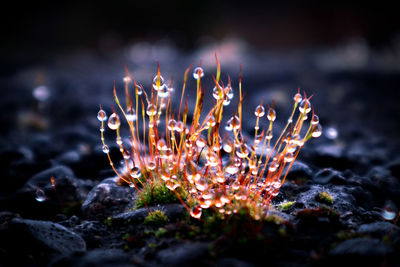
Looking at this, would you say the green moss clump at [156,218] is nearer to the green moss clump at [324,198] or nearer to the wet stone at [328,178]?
the green moss clump at [324,198]

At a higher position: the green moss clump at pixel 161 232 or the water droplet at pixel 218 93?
the water droplet at pixel 218 93

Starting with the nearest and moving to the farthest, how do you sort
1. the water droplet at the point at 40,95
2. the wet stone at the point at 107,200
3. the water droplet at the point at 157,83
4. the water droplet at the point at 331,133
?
1. the water droplet at the point at 157,83
2. the wet stone at the point at 107,200
3. the water droplet at the point at 331,133
4. the water droplet at the point at 40,95

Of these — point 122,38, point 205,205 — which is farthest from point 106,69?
point 205,205

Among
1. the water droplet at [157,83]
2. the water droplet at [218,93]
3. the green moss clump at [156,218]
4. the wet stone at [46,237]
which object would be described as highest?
the water droplet at [157,83]

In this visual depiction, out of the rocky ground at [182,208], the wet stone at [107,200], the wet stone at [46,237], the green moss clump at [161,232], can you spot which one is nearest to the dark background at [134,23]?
the rocky ground at [182,208]

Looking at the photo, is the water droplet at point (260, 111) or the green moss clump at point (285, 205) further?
the green moss clump at point (285, 205)

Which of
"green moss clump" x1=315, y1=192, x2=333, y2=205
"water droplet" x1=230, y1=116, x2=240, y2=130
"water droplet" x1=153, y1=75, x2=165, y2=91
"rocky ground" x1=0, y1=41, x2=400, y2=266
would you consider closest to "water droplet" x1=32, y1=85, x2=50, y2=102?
"rocky ground" x1=0, y1=41, x2=400, y2=266
